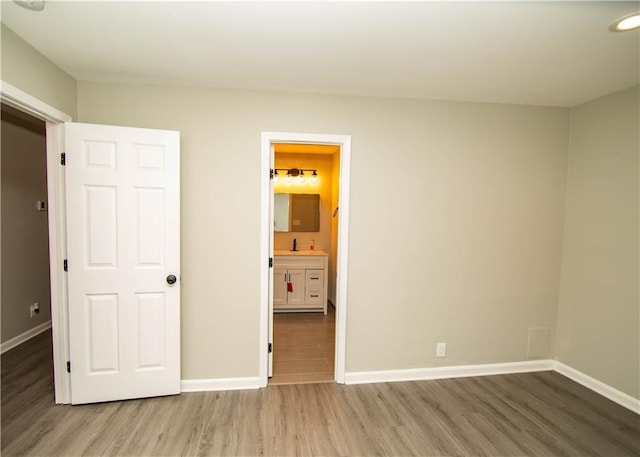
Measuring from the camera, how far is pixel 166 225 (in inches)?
96.0

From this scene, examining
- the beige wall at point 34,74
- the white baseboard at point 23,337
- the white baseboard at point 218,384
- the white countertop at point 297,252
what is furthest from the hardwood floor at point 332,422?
the white countertop at point 297,252

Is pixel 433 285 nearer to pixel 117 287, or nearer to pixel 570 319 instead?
pixel 570 319

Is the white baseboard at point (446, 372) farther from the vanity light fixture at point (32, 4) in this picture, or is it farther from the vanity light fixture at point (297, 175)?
the vanity light fixture at point (297, 175)

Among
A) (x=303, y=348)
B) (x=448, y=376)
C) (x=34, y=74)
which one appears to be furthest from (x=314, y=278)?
(x=34, y=74)

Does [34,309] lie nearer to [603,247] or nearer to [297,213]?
[297,213]

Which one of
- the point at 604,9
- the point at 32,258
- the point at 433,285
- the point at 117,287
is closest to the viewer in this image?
the point at 604,9

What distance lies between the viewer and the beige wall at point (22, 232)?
3.33 metres

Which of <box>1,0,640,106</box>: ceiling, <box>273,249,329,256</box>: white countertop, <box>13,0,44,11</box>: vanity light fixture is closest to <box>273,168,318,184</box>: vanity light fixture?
<box>273,249,329,256</box>: white countertop

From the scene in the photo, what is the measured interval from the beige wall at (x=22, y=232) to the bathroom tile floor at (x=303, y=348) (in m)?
2.73

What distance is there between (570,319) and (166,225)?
357 cm

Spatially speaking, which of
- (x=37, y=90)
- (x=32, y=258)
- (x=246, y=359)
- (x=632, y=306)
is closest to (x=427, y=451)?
(x=246, y=359)

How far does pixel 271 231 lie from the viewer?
8.96ft

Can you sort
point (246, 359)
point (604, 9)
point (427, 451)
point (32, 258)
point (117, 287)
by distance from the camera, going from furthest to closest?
point (32, 258) → point (246, 359) → point (117, 287) → point (427, 451) → point (604, 9)

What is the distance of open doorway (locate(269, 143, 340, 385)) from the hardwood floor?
0.93m
